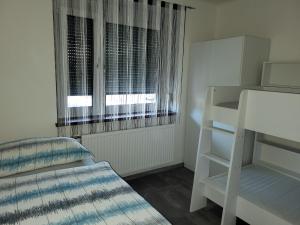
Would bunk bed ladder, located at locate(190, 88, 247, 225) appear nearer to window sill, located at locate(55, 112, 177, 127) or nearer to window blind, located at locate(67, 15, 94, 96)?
window sill, located at locate(55, 112, 177, 127)

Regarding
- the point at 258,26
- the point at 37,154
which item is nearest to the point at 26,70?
the point at 37,154

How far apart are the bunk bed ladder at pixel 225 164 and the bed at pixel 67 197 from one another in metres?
0.97

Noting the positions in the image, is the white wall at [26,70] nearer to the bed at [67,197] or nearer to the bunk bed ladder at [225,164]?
the bed at [67,197]

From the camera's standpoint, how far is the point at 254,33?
313cm

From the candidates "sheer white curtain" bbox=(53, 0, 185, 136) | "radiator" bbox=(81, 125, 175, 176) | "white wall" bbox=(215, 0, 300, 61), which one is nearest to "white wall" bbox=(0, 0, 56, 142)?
"sheer white curtain" bbox=(53, 0, 185, 136)

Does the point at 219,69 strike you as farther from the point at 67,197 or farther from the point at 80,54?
the point at 67,197

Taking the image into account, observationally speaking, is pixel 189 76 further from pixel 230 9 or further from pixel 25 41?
pixel 25 41

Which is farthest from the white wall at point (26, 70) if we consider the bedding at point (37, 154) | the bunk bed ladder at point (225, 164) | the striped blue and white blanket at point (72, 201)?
the bunk bed ladder at point (225, 164)

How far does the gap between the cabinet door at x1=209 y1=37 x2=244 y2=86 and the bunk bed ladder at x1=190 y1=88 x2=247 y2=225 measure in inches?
29.0

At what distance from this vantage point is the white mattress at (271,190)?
201cm

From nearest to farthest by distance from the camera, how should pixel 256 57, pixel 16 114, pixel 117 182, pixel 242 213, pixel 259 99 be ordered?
pixel 117 182 → pixel 259 99 → pixel 242 213 → pixel 16 114 → pixel 256 57

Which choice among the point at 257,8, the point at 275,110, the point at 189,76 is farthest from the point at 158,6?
the point at 275,110

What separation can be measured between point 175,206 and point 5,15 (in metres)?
2.61

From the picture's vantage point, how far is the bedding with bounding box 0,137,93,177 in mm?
1920
